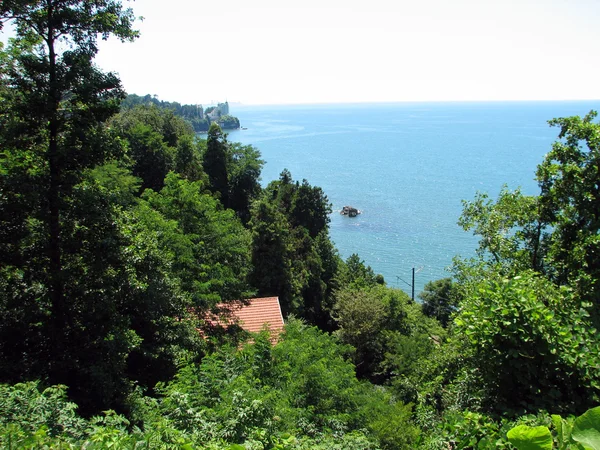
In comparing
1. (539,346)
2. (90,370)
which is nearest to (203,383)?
(90,370)

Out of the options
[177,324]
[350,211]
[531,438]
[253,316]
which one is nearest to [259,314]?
[253,316]

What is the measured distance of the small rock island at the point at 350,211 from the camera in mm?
71250

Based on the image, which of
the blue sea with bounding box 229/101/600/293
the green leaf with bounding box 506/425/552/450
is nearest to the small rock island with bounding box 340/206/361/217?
the blue sea with bounding box 229/101/600/293

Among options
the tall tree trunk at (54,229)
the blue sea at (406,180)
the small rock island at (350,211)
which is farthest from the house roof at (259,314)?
the small rock island at (350,211)

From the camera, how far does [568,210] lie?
9.66 metres

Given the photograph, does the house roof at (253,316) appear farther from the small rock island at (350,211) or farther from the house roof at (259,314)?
the small rock island at (350,211)

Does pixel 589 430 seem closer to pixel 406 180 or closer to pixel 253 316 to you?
pixel 253 316

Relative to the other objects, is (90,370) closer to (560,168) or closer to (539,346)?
(539,346)

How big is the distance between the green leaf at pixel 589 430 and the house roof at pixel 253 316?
13.9 meters

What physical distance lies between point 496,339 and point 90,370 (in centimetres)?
757

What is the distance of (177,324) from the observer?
1252cm

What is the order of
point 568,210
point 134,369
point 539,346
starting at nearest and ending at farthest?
point 539,346
point 568,210
point 134,369

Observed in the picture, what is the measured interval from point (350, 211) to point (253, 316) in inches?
2113

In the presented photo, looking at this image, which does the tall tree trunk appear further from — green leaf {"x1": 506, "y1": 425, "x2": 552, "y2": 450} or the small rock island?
the small rock island
